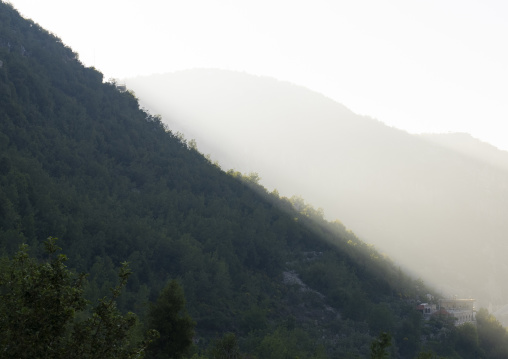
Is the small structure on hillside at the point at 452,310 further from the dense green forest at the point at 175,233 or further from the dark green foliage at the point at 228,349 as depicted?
the dark green foliage at the point at 228,349

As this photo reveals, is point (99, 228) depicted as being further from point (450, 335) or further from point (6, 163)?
point (450, 335)

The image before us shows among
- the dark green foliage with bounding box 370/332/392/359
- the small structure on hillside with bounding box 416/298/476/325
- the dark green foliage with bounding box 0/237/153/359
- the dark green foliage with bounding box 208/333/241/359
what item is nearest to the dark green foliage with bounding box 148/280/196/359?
the dark green foliage with bounding box 208/333/241/359

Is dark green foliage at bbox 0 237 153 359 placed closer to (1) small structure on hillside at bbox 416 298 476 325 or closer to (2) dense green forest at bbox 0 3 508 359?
(2) dense green forest at bbox 0 3 508 359

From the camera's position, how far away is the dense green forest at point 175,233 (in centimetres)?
5703

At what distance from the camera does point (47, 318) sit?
9.93 meters

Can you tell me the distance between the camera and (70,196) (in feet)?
208

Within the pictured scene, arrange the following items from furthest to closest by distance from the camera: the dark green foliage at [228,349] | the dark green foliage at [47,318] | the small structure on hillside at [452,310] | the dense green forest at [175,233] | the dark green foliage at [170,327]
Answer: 1. the small structure on hillside at [452,310]
2. the dense green forest at [175,233]
3. the dark green foliage at [228,349]
4. the dark green foliage at [170,327]
5. the dark green foliage at [47,318]

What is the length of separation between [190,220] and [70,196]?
823 inches

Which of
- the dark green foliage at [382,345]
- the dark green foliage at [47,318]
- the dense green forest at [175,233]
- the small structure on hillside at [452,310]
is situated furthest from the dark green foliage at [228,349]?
the small structure on hillside at [452,310]

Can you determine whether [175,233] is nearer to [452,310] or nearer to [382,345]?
[382,345]

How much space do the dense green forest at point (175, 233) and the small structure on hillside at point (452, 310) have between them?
10.1ft

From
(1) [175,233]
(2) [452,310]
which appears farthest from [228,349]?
(2) [452,310]

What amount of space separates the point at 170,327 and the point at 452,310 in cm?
8315

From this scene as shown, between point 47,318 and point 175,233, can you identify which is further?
point 175,233
